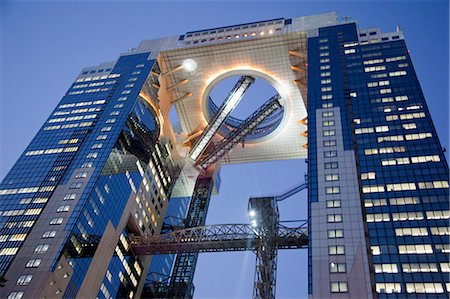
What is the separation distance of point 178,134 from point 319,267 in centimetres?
6889

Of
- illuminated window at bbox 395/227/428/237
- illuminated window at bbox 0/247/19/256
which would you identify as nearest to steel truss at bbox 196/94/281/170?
illuminated window at bbox 395/227/428/237

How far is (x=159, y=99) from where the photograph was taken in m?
104

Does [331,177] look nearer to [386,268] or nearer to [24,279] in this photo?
[386,268]

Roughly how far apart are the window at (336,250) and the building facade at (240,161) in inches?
4.8

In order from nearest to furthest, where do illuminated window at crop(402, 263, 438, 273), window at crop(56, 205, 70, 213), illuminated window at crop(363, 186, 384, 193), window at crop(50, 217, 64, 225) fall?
1. illuminated window at crop(402, 263, 438, 273)
2. illuminated window at crop(363, 186, 384, 193)
3. window at crop(50, 217, 64, 225)
4. window at crop(56, 205, 70, 213)

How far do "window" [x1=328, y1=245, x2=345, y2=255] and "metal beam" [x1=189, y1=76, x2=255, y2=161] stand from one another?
56597mm

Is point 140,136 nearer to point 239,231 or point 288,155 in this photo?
point 239,231

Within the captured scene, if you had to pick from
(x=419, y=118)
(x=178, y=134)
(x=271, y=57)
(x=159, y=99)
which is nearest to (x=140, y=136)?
(x=159, y=99)

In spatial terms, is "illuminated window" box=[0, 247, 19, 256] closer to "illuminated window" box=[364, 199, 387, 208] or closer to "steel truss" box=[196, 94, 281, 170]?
"illuminated window" box=[364, 199, 387, 208]

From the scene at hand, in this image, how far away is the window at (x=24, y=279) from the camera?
58344mm

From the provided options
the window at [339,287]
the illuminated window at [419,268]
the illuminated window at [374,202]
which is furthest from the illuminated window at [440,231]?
the window at [339,287]

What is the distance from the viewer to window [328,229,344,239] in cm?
5706

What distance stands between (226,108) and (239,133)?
682cm

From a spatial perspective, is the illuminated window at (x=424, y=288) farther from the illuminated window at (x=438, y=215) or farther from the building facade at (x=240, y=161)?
the illuminated window at (x=438, y=215)
